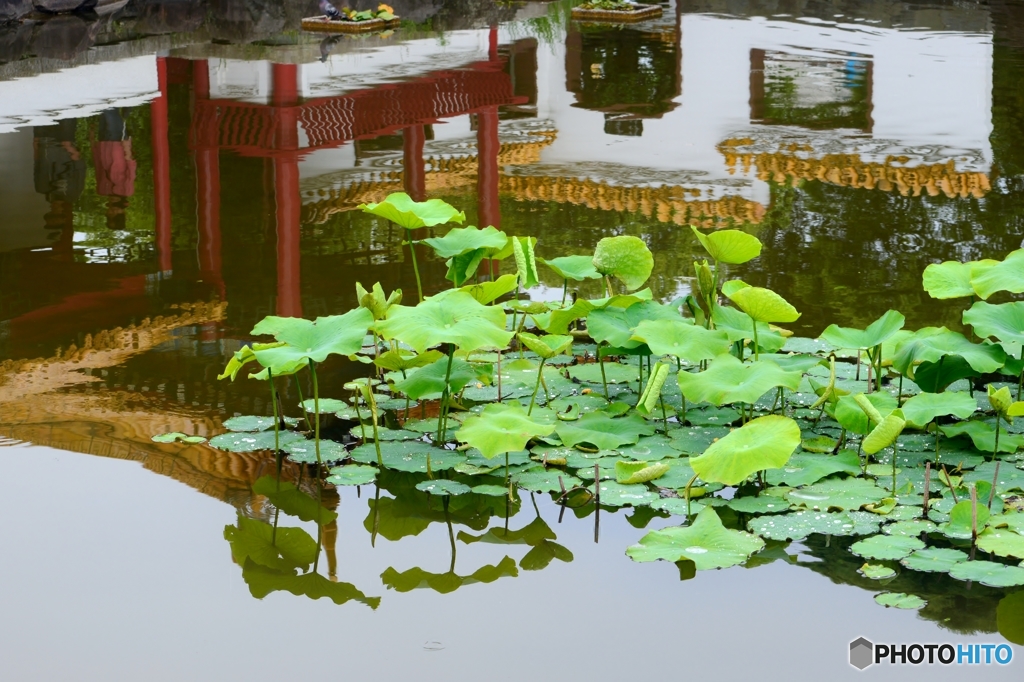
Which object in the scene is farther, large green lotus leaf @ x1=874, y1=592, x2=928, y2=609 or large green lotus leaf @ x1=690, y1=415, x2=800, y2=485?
large green lotus leaf @ x1=690, y1=415, x2=800, y2=485

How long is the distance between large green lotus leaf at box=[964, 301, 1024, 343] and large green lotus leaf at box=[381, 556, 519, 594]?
1466 mm

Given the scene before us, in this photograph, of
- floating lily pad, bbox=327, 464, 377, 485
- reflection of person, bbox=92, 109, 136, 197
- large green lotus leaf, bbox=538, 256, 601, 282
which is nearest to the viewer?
floating lily pad, bbox=327, 464, 377, 485

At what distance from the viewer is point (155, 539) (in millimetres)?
3139

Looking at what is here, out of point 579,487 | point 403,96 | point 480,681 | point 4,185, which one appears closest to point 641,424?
point 579,487

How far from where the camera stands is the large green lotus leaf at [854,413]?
3.38m

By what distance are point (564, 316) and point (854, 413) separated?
0.95 meters

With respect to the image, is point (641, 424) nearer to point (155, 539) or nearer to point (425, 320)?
point (425, 320)

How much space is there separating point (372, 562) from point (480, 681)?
607mm

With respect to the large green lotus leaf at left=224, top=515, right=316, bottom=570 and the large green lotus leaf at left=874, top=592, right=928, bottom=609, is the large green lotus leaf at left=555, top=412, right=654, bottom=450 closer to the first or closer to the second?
the large green lotus leaf at left=224, top=515, right=316, bottom=570

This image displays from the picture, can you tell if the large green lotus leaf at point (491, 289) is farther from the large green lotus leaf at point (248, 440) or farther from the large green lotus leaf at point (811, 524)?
the large green lotus leaf at point (811, 524)

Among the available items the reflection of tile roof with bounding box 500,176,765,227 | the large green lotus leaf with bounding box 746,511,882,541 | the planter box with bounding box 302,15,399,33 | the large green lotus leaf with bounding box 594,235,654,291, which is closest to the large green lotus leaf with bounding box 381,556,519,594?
the large green lotus leaf with bounding box 746,511,882,541

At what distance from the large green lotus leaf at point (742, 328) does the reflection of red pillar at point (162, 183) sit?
275 cm

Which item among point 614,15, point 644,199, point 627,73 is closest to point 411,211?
point 644,199

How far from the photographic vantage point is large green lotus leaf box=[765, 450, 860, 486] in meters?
3.34
